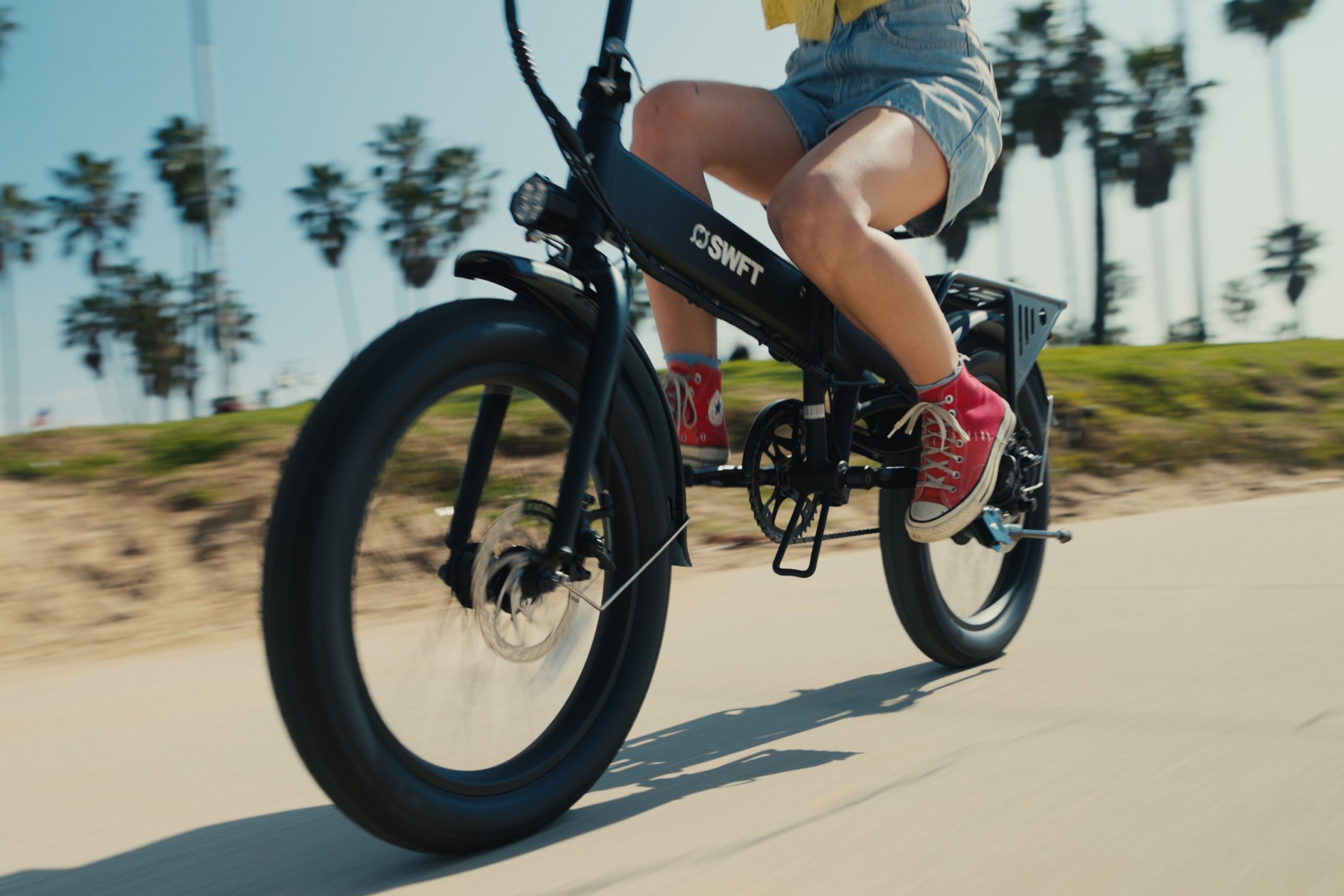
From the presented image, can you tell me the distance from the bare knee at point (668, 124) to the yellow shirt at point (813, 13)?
367mm

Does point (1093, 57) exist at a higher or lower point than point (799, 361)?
higher

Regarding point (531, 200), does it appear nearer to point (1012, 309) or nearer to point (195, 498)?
point (1012, 309)

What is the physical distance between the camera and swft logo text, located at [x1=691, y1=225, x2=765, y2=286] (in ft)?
7.23

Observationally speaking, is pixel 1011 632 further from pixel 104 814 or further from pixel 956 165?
pixel 104 814

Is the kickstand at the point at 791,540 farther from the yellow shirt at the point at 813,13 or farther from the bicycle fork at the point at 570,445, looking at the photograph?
the yellow shirt at the point at 813,13

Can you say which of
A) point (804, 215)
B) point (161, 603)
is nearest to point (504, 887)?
point (804, 215)

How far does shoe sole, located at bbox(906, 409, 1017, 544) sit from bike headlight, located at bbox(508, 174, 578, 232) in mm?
991

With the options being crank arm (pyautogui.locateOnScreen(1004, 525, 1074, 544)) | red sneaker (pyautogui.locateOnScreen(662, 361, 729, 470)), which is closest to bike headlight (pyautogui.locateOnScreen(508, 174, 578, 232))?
red sneaker (pyautogui.locateOnScreen(662, 361, 729, 470))

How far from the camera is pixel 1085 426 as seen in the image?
7777 mm

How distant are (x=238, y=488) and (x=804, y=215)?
136 inches

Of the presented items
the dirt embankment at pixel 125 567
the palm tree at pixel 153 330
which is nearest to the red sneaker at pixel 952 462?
the dirt embankment at pixel 125 567

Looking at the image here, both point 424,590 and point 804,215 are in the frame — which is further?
→ point 804,215

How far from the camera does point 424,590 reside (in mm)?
1783

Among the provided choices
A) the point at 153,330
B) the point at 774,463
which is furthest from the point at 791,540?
the point at 153,330
